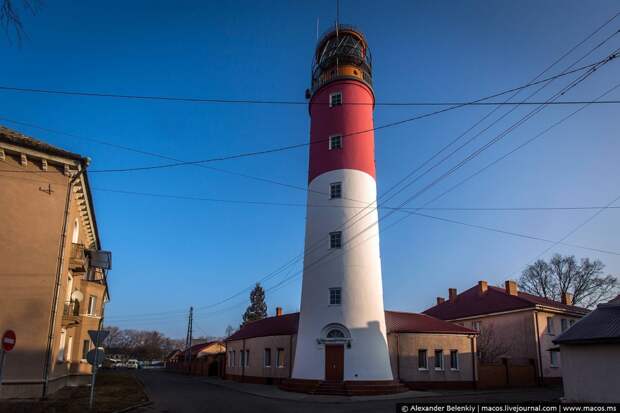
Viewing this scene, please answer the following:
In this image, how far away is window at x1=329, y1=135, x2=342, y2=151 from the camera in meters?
27.9

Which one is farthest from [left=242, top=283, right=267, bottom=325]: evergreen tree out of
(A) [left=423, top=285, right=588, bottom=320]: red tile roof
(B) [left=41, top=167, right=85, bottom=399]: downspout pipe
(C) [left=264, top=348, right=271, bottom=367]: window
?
(B) [left=41, top=167, right=85, bottom=399]: downspout pipe

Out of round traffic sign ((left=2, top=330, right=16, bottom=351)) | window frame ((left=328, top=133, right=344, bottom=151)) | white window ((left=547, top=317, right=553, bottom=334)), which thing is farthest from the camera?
white window ((left=547, top=317, right=553, bottom=334))

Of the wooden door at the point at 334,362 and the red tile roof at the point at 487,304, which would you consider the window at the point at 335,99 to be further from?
the red tile roof at the point at 487,304

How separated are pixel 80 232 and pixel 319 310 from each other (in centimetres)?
1405

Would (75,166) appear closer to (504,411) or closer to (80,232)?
(80,232)

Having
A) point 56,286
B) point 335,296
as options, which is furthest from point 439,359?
point 56,286

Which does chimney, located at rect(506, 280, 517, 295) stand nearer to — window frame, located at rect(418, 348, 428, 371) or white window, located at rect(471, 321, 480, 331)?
white window, located at rect(471, 321, 480, 331)

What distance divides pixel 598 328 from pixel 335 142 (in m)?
16.4

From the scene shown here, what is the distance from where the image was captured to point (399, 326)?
97.7 ft

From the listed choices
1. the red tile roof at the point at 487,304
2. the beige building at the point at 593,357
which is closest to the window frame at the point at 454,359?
the red tile roof at the point at 487,304

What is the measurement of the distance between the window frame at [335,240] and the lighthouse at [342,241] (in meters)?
0.06

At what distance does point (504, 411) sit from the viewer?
48.8 ft

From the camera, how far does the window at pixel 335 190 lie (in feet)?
89.1

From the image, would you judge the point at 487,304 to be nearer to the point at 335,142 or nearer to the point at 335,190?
the point at 335,190
